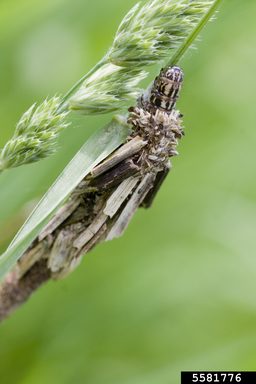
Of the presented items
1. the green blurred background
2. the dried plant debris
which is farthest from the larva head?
the green blurred background

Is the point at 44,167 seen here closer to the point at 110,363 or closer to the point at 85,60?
the point at 85,60

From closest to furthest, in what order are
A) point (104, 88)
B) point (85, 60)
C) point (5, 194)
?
point (104, 88)
point (5, 194)
point (85, 60)

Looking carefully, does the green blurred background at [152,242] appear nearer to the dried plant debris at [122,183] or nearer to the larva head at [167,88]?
the dried plant debris at [122,183]

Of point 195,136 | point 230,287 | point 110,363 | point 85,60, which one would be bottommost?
point 110,363

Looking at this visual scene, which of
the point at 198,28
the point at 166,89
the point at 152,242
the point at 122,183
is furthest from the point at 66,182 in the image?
the point at 152,242

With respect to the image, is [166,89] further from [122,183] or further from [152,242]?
[152,242]

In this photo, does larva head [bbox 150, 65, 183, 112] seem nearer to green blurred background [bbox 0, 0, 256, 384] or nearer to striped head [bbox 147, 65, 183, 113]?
striped head [bbox 147, 65, 183, 113]

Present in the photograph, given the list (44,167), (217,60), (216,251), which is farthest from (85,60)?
(216,251)
